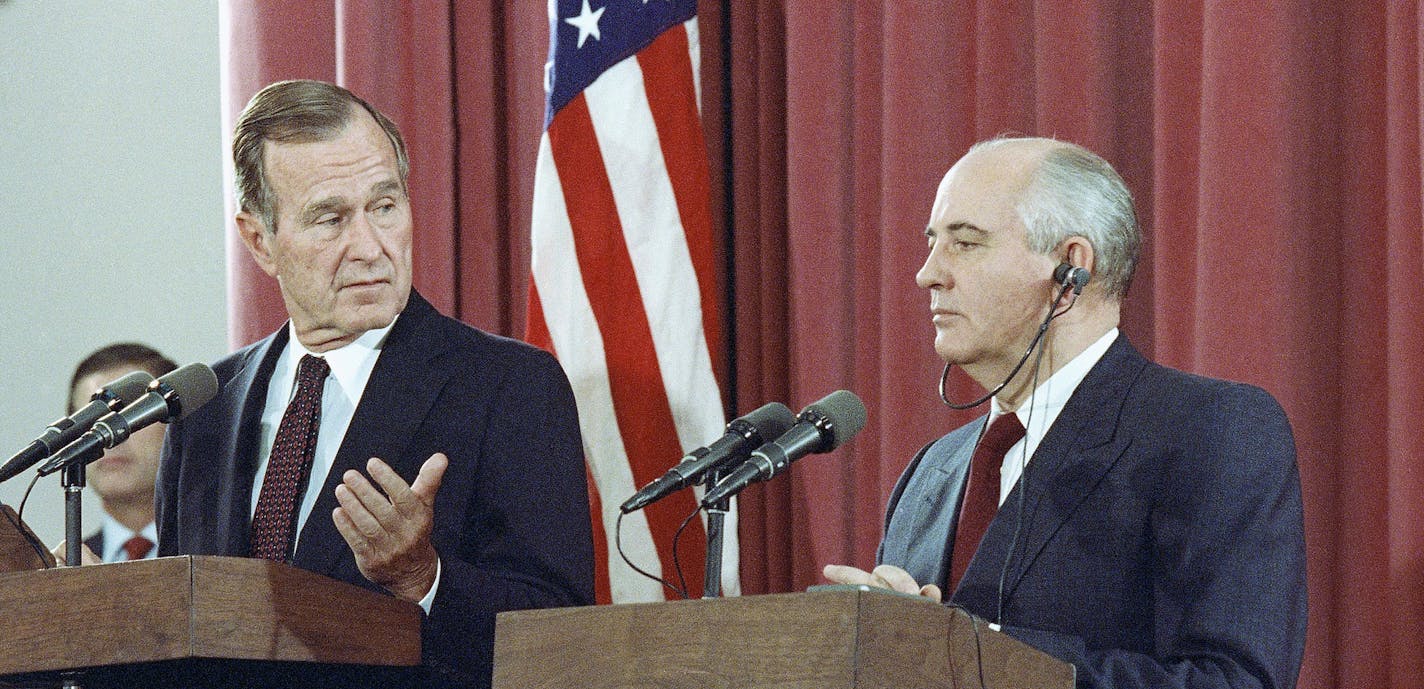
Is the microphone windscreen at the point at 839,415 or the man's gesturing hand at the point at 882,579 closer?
the man's gesturing hand at the point at 882,579

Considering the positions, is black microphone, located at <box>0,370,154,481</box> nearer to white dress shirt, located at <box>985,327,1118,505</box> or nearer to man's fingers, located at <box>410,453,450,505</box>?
man's fingers, located at <box>410,453,450,505</box>

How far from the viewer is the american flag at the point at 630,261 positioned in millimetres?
4043

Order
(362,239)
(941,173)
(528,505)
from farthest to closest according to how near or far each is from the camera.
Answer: (941,173) → (362,239) → (528,505)

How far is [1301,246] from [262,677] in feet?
6.79

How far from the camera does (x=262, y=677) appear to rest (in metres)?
2.29

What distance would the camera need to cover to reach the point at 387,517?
91.4 inches

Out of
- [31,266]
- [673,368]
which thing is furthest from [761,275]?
[31,266]

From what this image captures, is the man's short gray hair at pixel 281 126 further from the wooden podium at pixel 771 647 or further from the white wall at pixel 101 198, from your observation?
the white wall at pixel 101 198

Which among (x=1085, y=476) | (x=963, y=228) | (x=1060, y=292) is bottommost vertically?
(x=1085, y=476)

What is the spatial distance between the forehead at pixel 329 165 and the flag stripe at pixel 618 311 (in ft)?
3.39

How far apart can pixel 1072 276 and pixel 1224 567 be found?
0.55 meters

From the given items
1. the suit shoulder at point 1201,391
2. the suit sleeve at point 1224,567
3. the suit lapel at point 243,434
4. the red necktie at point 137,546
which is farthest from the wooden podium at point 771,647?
the red necktie at point 137,546

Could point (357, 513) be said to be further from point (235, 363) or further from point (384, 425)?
point (235, 363)

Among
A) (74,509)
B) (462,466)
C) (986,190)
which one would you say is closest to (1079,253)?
(986,190)
